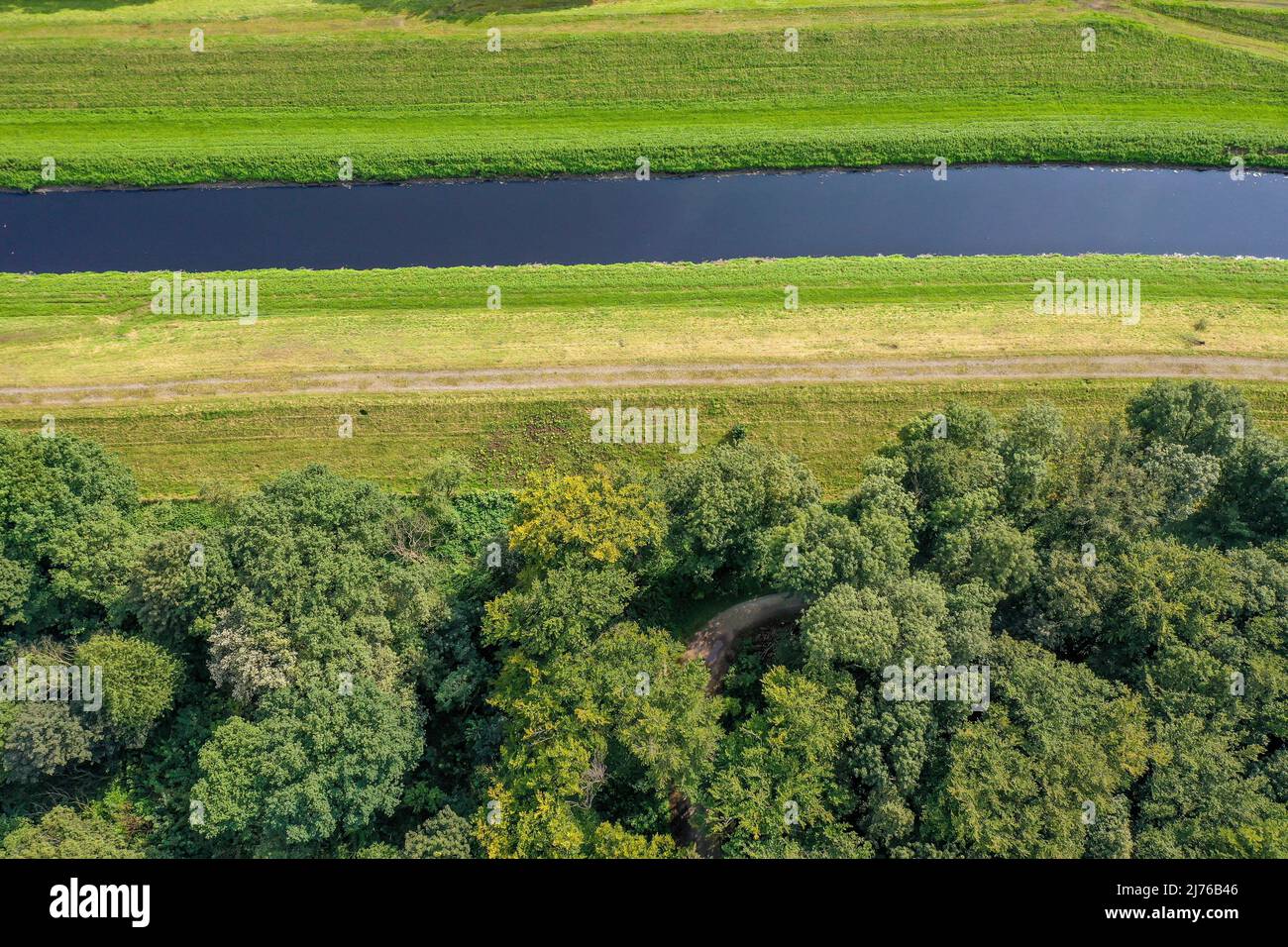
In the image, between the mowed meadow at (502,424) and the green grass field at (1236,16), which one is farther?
the green grass field at (1236,16)

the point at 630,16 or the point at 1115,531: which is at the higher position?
the point at 630,16

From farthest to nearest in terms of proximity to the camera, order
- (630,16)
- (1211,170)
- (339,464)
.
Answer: (630,16)
(1211,170)
(339,464)

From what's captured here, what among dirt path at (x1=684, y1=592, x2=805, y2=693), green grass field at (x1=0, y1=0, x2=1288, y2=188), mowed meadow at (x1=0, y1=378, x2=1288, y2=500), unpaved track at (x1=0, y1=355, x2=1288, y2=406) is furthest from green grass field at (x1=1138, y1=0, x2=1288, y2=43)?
dirt path at (x1=684, y1=592, x2=805, y2=693)

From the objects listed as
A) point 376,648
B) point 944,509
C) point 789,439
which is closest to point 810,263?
point 789,439

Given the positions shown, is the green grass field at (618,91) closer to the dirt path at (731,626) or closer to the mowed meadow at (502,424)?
the mowed meadow at (502,424)

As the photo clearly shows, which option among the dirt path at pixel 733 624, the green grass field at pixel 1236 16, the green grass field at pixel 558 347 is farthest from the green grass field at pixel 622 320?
the green grass field at pixel 1236 16

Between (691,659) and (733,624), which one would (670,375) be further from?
(691,659)

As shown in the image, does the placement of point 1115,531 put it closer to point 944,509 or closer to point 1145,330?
point 944,509
